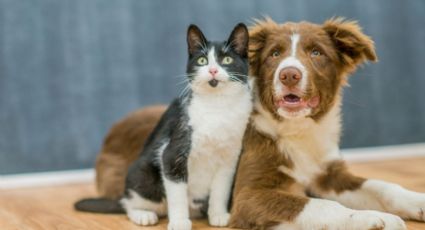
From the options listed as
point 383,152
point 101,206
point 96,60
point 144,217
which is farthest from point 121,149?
point 383,152

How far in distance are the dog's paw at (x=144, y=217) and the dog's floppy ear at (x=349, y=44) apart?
3.16 ft

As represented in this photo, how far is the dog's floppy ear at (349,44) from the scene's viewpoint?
8.21ft

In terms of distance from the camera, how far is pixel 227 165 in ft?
7.91

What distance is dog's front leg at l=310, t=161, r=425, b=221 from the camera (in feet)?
7.77

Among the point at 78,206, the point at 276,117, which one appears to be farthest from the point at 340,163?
the point at 78,206

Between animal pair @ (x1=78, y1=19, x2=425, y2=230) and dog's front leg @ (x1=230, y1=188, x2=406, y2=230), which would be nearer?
dog's front leg @ (x1=230, y1=188, x2=406, y2=230)

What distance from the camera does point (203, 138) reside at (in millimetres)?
2322

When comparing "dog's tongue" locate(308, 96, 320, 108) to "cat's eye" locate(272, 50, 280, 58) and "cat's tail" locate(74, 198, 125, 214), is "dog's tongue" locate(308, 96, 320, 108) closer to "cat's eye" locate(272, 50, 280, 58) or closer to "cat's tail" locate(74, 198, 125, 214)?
"cat's eye" locate(272, 50, 280, 58)

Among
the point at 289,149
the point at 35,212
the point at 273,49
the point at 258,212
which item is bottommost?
the point at 35,212

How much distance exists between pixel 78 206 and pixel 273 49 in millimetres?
1144

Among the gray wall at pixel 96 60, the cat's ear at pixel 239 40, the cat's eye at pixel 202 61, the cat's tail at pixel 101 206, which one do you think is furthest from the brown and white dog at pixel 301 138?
the gray wall at pixel 96 60

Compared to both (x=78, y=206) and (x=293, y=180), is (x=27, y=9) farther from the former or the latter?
(x=293, y=180)

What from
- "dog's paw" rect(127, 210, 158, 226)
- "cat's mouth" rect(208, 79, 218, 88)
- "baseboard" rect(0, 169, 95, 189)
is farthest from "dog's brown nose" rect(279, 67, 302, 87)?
"baseboard" rect(0, 169, 95, 189)

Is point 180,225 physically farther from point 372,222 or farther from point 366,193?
point 366,193
